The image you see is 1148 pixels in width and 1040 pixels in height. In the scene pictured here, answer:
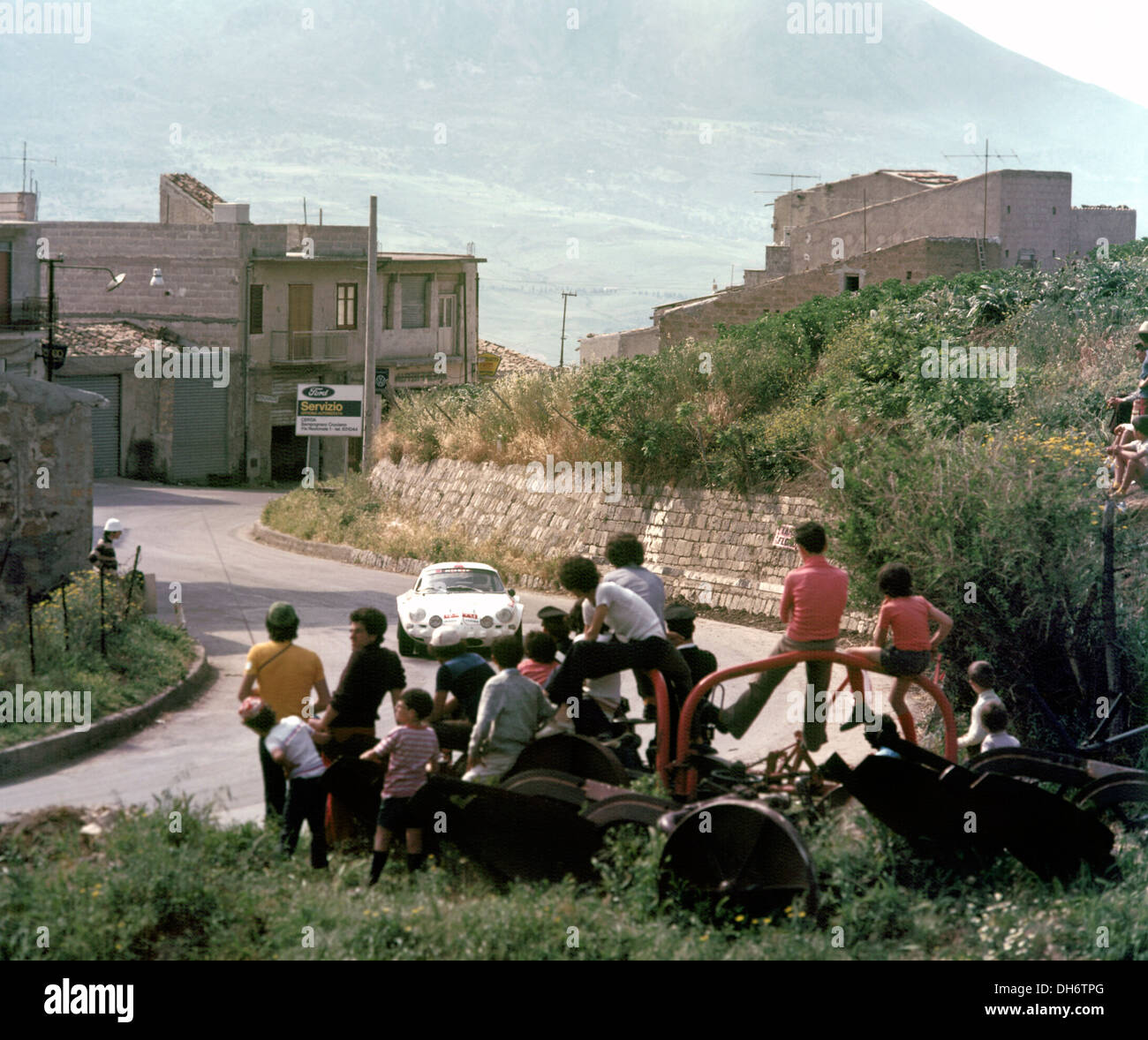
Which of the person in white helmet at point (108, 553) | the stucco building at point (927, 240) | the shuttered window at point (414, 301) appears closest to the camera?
the person in white helmet at point (108, 553)

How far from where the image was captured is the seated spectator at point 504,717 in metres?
8.70

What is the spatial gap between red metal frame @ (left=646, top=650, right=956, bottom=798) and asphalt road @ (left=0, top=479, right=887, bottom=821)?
298 centimetres

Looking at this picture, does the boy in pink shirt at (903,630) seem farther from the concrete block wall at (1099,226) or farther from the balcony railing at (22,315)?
the concrete block wall at (1099,226)

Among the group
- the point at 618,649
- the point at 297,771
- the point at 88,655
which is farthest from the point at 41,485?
the point at 618,649

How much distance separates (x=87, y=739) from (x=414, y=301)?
42.3m

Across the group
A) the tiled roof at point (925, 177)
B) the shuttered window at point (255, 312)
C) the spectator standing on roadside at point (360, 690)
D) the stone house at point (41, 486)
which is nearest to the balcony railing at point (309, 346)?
the shuttered window at point (255, 312)

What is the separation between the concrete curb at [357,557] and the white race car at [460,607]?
19.6 ft

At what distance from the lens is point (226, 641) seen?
1873 centimetres

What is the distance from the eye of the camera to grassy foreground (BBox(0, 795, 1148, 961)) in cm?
714

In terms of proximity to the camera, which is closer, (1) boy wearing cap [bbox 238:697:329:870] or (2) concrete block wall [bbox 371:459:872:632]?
(1) boy wearing cap [bbox 238:697:329:870]

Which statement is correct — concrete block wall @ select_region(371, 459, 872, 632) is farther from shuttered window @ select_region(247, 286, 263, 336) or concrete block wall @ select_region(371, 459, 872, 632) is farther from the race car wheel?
shuttered window @ select_region(247, 286, 263, 336)

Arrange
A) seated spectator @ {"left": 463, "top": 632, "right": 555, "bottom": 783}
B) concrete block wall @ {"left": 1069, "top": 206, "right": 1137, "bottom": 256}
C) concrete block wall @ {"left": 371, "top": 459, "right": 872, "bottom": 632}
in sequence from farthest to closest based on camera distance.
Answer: concrete block wall @ {"left": 1069, "top": 206, "right": 1137, "bottom": 256}, concrete block wall @ {"left": 371, "top": 459, "right": 872, "bottom": 632}, seated spectator @ {"left": 463, "top": 632, "right": 555, "bottom": 783}

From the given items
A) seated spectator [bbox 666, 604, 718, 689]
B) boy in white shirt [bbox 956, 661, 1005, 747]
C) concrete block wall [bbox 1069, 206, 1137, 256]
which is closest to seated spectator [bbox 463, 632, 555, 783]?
seated spectator [bbox 666, 604, 718, 689]
